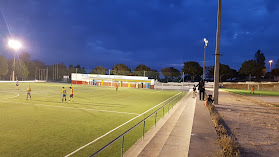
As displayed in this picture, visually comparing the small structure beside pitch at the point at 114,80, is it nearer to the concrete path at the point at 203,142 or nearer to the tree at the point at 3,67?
the tree at the point at 3,67

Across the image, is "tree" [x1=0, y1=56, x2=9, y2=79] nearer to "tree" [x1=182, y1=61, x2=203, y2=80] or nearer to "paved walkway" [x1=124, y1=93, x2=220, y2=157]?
"tree" [x1=182, y1=61, x2=203, y2=80]

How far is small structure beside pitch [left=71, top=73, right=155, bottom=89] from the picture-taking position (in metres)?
56.2

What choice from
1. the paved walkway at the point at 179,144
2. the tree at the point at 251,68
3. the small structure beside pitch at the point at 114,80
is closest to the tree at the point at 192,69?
the tree at the point at 251,68

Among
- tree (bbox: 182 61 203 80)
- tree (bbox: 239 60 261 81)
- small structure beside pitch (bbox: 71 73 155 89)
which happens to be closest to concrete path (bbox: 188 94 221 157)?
small structure beside pitch (bbox: 71 73 155 89)

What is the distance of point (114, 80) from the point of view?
6078 centimetres

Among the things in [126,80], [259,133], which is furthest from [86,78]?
[259,133]

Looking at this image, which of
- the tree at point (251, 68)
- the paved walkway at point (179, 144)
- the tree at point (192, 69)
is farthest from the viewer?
the tree at point (192, 69)

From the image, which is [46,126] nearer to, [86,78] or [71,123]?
[71,123]

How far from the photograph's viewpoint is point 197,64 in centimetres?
10425

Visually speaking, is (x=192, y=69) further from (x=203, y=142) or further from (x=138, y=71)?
(x=203, y=142)

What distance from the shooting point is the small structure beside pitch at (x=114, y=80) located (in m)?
56.2

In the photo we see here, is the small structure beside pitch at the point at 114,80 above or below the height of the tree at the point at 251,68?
below

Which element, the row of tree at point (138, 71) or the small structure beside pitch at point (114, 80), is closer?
the small structure beside pitch at point (114, 80)

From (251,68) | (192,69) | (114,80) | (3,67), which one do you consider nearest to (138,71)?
(114,80)
